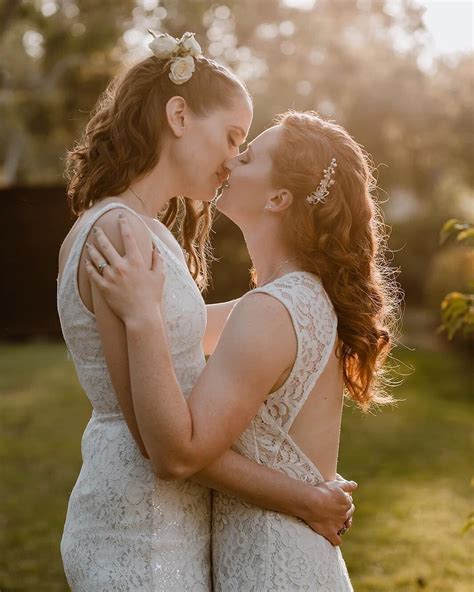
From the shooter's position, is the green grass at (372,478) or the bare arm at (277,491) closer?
the bare arm at (277,491)

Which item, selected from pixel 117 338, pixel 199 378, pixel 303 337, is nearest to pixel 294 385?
pixel 303 337

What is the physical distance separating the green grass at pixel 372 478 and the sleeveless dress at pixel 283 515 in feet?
8.82

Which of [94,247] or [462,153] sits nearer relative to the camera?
[94,247]

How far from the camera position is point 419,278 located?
1758cm

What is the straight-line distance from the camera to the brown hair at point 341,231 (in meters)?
2.48

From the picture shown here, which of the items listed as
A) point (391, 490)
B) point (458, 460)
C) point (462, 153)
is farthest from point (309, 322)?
point (462, 153)

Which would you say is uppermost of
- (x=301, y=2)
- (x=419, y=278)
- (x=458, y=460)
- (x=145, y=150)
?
(x=145, y=150)

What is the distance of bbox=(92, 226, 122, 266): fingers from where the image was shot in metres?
2.13

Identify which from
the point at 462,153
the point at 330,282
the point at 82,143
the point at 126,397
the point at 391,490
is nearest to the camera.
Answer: the point at 126,397

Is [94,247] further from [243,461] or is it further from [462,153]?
[462,153]

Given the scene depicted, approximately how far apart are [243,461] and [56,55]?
1551cm

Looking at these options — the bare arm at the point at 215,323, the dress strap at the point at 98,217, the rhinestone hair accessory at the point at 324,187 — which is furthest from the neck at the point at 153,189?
the bare arm at the point at 215,323

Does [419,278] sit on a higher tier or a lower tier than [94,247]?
lower

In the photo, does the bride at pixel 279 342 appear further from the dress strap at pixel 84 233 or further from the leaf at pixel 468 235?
the leaf at pixel 468 235
